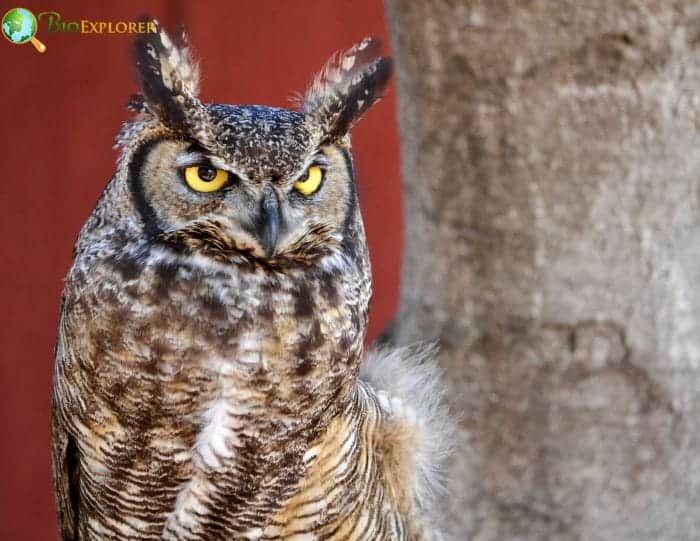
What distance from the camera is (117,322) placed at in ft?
4.39

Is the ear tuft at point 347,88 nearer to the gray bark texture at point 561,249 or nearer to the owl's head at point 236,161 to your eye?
the owl's head at point 236,161

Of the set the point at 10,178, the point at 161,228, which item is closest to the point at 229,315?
the point at 161,228

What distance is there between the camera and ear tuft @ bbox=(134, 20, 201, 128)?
4.15 feet

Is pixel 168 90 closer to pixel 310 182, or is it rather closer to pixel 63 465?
pixel 310 182

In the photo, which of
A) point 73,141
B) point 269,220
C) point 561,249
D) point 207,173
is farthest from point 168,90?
point 73,141

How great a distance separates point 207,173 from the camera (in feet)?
4.20

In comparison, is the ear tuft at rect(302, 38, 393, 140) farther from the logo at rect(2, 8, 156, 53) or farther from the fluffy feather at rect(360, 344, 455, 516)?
the logo at rect(2, 8, 156, 53)

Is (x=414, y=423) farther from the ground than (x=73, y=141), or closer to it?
closer to it

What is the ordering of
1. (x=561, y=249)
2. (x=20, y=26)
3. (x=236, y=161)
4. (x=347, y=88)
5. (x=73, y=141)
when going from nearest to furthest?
(x=236, y=161) → (x=347, y=88) → (x=561, y=249) → (x=20, y=26) → (x=73, y=141)

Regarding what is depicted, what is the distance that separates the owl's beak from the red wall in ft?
3.47

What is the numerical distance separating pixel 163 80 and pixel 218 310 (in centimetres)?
35

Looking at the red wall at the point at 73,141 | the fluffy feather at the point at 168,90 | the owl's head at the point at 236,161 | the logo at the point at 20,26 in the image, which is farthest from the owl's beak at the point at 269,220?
the logo at the point at 20,26

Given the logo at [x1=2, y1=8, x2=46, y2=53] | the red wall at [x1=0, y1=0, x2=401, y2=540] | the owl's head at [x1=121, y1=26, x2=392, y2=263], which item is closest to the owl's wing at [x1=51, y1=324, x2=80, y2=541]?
the owl's head at [x1=121, y1=26, x2=392, y2=263]

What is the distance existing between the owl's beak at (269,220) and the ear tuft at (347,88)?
15cm
